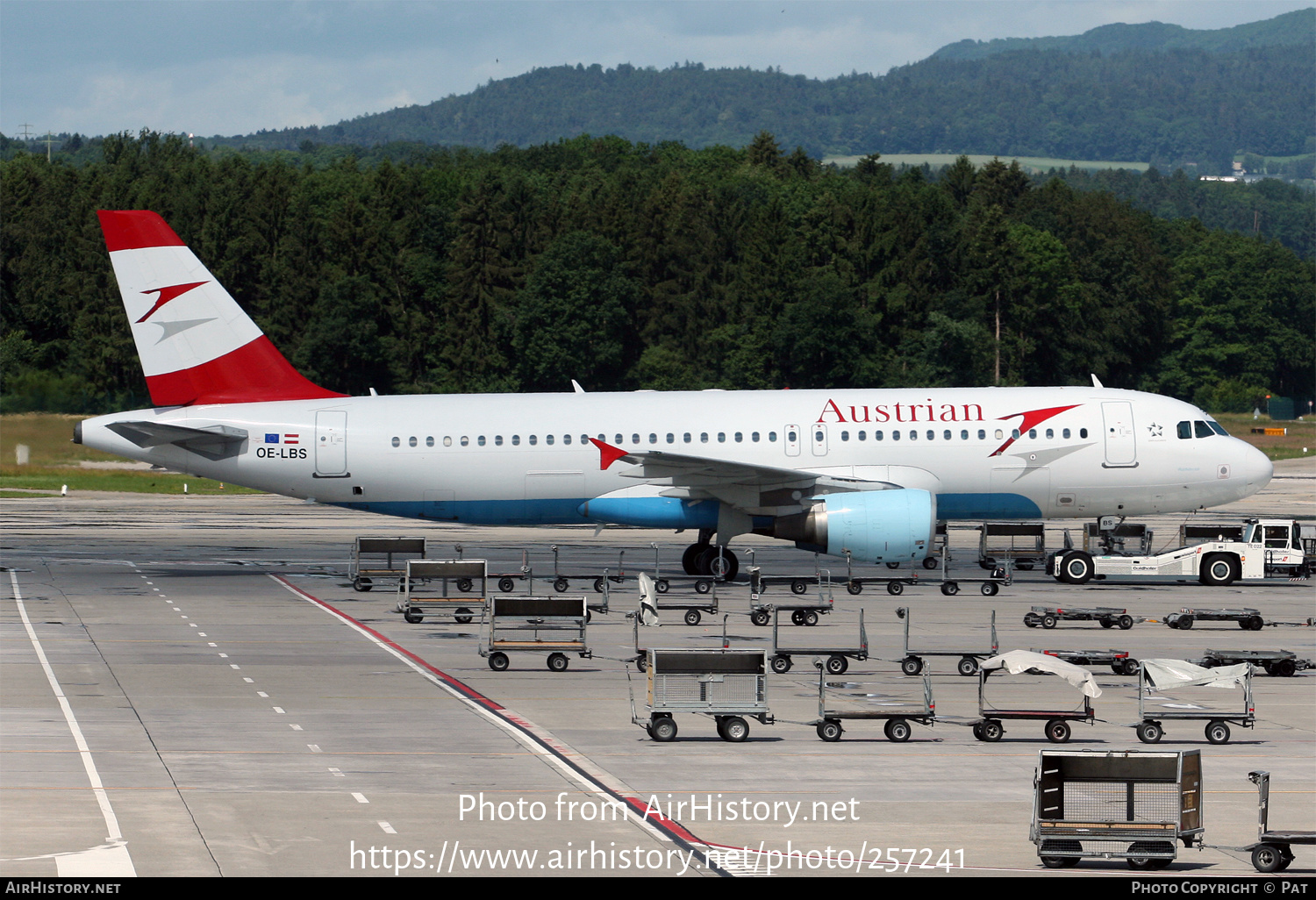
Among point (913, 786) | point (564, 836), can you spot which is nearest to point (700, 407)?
point (913, 786)

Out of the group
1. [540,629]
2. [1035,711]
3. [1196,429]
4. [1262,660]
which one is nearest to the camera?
[1035,711]

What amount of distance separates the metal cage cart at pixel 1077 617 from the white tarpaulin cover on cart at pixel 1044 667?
1124 centimetres

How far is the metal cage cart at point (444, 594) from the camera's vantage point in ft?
121

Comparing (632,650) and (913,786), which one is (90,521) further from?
(913,786)

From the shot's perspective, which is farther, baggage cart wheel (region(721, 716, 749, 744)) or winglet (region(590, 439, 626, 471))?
winglet (region(590, 439, 626, 471))

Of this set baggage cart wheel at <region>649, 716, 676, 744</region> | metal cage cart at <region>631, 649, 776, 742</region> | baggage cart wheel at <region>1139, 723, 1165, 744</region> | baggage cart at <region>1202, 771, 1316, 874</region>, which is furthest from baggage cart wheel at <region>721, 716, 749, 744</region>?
baggage cart at <region>1202, 771, 1316, 874</region>

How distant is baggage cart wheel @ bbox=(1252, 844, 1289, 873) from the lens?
15805 millimetres

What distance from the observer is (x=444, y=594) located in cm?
3850

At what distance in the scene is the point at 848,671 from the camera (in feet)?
99.1

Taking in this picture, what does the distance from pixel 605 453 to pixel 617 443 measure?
1168 millimetres

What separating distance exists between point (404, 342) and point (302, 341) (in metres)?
8.52

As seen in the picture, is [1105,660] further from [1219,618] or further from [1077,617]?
[1219,618]

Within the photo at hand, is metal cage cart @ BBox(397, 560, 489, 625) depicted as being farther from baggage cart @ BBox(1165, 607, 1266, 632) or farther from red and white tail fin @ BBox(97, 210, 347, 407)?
baggage cart @ BBox(1165, 607, 1266, 632)

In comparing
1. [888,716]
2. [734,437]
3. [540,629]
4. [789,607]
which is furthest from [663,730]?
[734,437]
